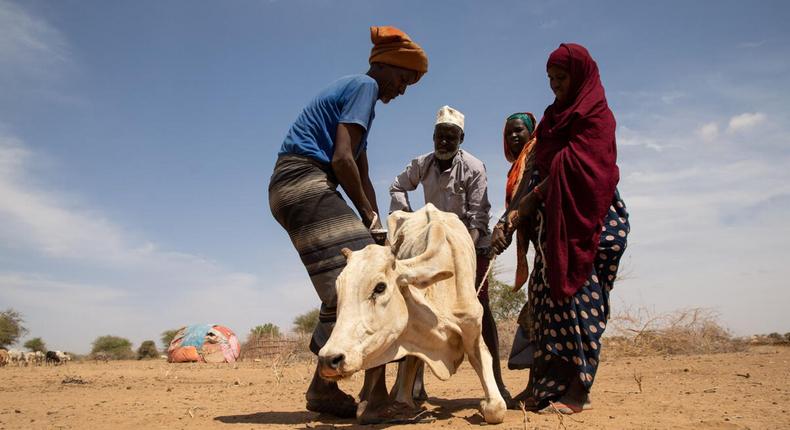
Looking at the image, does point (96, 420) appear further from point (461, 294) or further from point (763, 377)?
point (763, 377)

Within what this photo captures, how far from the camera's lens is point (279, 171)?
4402mm

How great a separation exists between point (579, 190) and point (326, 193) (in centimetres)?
193

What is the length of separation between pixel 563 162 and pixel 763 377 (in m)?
3.76

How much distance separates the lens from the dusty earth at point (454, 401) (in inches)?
160

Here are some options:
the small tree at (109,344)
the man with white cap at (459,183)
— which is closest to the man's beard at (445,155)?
the man with white cap at (459,183)

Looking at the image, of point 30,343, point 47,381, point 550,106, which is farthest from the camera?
point 30,343

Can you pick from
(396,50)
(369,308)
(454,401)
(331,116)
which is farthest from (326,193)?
(454,401)

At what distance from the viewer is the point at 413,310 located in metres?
3.88

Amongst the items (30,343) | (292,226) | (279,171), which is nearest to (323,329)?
(292,226)

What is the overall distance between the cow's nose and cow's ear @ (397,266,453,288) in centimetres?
68

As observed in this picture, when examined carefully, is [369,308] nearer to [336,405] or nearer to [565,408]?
[336,405]

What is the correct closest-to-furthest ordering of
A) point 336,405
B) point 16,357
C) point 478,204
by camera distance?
point 336,405 < point 478,204 < point 16,357

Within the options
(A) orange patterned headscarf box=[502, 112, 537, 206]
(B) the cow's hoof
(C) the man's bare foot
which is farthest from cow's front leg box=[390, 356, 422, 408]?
(A) orange patterned headscarf box=[502, 112, 537, 206]

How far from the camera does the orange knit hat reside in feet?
15.4
